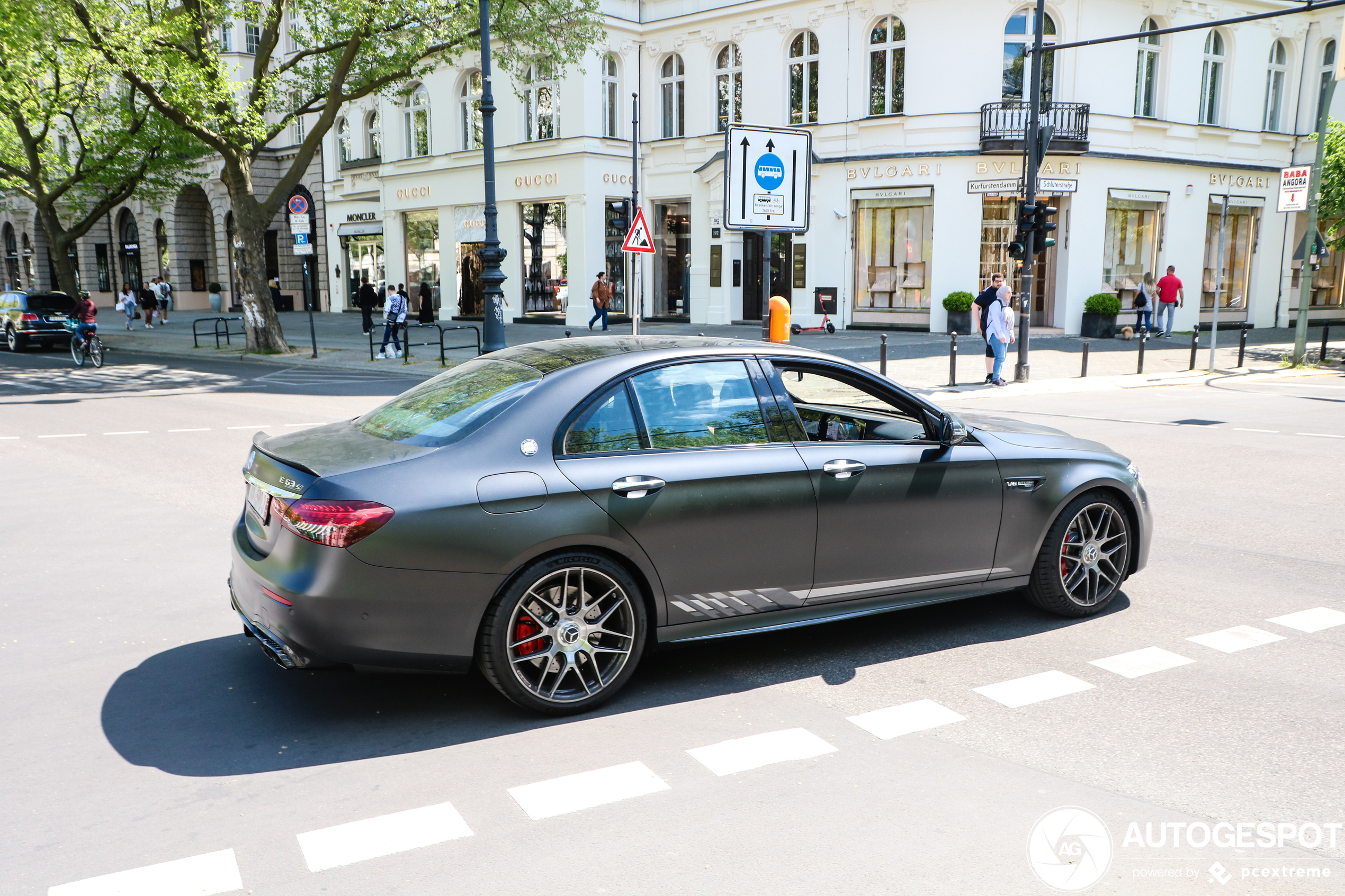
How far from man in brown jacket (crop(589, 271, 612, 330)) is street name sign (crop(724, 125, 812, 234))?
49.7ft

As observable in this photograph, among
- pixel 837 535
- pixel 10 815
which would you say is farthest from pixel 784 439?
pixel 10 815

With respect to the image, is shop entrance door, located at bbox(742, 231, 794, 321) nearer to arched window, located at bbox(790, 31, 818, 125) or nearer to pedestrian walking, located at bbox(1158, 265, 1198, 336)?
arched window, located at bbox(790, 31, 818, 125)

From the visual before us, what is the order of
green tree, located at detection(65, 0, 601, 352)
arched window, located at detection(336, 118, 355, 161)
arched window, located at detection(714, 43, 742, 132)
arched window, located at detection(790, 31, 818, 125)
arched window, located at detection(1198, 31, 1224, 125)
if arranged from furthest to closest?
arched window, located at detection(336, 118, 355, 161)
arched window, located at detection(714, 43, 742, 132)
arched window, located at detection(1198, 31, 1224, 125)
arched window, located at detection(790, 31, 818, 125)
green tree, located at detection(65, 0, 601, 352)

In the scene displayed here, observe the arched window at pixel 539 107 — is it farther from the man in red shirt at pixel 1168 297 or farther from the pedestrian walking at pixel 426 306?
the man in red shirt at pixel 1168 297

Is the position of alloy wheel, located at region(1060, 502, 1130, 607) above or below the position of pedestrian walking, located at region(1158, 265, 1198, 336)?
below

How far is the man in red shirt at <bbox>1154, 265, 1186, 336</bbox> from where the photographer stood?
27031 mm

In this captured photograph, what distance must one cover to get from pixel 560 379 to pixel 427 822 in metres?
1.91

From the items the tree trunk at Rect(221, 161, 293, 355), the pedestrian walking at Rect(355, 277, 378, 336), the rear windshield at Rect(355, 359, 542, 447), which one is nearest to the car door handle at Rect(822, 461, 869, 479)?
the rear windshield at Rect(355, 359, 542, 447)

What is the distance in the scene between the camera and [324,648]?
4039mm

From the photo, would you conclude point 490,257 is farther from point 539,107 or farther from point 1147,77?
point 1147,77

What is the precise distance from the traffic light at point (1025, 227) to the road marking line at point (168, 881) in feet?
58.4

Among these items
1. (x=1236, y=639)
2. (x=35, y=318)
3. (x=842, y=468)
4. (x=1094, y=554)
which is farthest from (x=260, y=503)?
(x=35, y=318)

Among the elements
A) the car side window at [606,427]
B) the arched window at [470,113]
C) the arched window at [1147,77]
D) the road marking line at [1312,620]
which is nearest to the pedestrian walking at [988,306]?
the road marking line at [1312,620]

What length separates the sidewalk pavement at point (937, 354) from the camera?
63.9 feet
